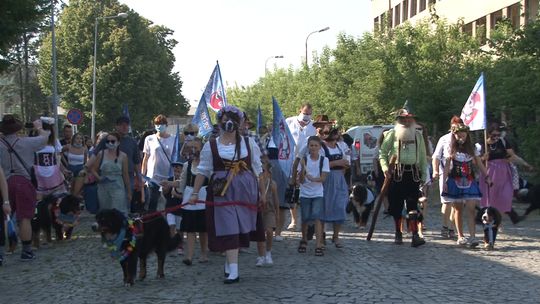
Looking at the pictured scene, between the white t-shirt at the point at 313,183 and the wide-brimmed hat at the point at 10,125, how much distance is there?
146 inches

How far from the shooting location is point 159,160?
42.9 feet

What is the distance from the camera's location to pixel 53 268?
35.3ft

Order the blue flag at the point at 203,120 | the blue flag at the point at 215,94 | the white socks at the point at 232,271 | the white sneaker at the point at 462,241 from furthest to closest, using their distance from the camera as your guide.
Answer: the blue flag at the point at 215,94, the blue flag at the point at 203,120, the white sneaker at the point at 462,241, the white socks at the point at 232,271

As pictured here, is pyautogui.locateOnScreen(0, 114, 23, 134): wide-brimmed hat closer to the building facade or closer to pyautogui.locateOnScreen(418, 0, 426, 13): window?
the building facade

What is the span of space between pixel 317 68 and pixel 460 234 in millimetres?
41468

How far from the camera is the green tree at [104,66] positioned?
57.2m

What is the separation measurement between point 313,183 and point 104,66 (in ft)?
154

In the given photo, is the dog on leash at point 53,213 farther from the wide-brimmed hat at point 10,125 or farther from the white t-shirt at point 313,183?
the white t-shirt at point 313,183

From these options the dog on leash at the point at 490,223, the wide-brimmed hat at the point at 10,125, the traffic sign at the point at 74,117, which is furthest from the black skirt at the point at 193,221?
the traffic sign at the point at 74,117

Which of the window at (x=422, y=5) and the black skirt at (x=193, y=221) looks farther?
the window at (x=422, y=5)

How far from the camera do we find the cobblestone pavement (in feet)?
27.4

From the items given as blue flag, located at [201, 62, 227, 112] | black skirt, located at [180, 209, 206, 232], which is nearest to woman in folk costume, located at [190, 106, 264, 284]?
black skirt, located at [180, 209, 206, 232]

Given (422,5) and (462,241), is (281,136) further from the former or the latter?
(422,5)

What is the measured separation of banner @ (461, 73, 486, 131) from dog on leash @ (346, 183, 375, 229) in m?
2.00
